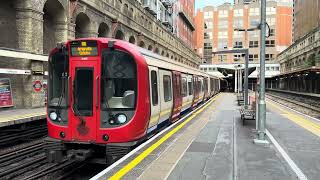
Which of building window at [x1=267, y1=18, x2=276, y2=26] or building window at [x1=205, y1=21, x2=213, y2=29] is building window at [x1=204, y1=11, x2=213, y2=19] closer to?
building window at [x1=205, y1=21, x2=213, y2=29]

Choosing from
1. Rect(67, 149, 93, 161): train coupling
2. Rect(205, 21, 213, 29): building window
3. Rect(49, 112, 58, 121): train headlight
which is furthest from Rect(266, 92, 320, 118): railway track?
Rect(205, 21, 213, 29): building window

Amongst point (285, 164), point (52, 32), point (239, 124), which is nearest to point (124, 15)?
point (52, 32)

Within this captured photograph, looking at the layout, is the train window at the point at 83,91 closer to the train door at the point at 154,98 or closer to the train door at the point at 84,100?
the train door at the point at 84,100

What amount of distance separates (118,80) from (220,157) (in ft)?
9.30

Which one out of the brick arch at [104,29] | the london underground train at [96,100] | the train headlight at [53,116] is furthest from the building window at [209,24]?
the train headlight at [53,116]

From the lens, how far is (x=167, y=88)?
1272 centimetres

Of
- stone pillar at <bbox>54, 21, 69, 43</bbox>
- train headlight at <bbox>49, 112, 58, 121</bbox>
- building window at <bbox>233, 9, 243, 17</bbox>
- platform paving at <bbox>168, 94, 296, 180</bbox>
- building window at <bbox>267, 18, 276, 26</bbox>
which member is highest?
building window at <bbox>233, 9, 243, 17</bbox>

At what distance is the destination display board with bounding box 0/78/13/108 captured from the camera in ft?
62.1

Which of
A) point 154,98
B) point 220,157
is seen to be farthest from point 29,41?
point 220,157

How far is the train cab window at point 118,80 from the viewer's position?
29.2ft

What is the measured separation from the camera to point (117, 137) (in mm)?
8727

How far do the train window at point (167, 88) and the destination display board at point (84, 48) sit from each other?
3654 mm

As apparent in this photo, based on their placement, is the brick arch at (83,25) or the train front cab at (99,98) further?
the brick arch at (83,25)

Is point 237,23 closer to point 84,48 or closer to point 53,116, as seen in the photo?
point 84,48
